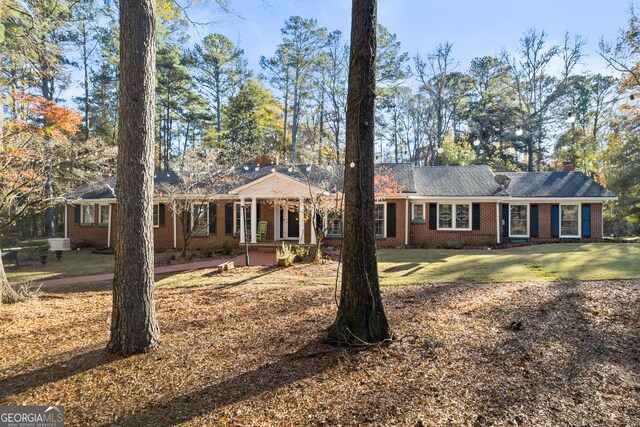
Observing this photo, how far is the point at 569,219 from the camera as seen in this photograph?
16.6 meters

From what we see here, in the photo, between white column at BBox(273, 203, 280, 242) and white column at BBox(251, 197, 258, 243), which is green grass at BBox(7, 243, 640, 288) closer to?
white column at BBox(251, 197, 258, 243)

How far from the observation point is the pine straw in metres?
2.80

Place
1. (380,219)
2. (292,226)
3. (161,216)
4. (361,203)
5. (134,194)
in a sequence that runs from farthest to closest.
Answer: (161,216)
(292,226)
(380,219)
(361,203)
(134,194)

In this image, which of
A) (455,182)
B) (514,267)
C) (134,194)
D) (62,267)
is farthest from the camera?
(455,182)

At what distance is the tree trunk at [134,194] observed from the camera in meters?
3.98

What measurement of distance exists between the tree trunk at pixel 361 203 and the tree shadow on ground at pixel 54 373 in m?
2.72

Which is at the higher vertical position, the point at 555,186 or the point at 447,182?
the point at 447,182

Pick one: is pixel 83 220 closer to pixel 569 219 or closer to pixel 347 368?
pixel 347 368

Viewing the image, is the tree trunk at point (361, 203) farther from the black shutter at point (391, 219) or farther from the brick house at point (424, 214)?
the black shutter at point (391, 219)

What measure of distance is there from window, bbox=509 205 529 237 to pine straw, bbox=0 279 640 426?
38.8 feet

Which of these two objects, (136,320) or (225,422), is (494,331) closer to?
(225,422)

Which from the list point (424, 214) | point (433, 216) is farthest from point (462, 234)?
point (424, 214)

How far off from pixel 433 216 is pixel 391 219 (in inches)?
85.7

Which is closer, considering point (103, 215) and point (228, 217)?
point (228, 217)
